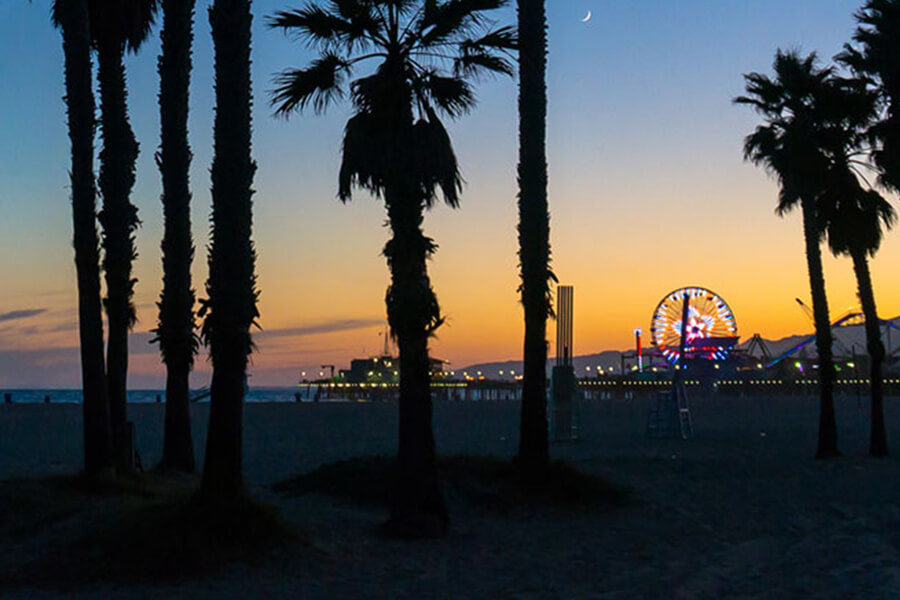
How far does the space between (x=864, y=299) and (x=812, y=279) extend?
1.52 meters

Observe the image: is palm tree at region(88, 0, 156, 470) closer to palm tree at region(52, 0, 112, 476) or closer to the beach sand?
palm tree at region(52, 0, 112, 476)

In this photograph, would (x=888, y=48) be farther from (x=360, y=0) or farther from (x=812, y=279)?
(x=360, y=0)

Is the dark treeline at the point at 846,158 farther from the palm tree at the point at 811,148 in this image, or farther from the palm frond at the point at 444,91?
the palm frond at the point at 444,91

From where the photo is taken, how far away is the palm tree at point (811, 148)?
76.2ft

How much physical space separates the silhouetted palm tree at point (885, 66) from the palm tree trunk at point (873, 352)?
85.5 inches

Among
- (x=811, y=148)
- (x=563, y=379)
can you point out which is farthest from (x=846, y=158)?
(x=563, y=379)

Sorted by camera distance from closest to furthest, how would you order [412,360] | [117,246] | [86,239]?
1. [412,360]
2. [86,239]
3. [117,246]

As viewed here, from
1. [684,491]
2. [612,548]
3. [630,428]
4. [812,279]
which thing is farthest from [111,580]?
[630,428]

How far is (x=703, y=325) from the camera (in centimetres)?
10388

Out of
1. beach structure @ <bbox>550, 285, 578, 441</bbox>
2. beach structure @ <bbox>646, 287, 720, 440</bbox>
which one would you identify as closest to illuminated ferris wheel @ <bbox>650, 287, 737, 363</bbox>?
beach structure @ <bbox>646, 287, 720, 440</bbox>

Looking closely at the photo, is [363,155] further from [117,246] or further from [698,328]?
[698,328]

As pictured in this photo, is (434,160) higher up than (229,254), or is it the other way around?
(434,160)

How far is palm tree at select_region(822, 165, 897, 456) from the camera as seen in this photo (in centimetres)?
2327

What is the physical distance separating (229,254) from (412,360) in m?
2.58
